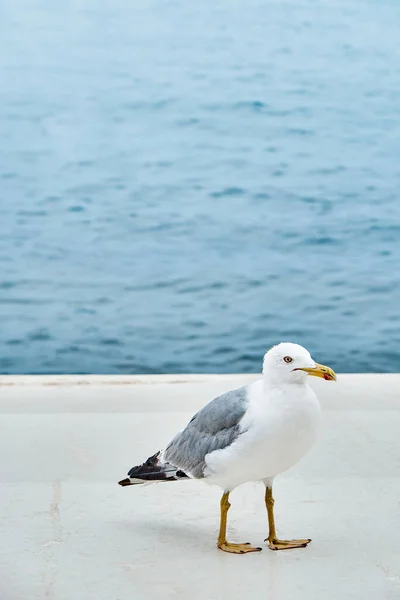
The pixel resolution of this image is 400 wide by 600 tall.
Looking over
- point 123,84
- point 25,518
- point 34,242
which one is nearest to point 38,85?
point 123,84

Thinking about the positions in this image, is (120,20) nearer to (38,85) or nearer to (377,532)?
(38,85)

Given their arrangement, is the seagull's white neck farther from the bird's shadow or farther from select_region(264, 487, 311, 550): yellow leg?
the bird's shadow

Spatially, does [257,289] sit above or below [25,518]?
above

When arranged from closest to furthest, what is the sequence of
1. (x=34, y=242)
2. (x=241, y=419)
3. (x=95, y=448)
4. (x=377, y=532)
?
(x=241, y=419), (x=377, y=532), (x=95, y=448), (x=34, y=242)

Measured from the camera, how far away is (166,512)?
94.0 inches

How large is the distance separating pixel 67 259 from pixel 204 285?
591 millimetres

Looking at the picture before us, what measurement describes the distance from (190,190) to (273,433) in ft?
9.63

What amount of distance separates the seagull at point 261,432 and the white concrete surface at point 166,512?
11 centimetres

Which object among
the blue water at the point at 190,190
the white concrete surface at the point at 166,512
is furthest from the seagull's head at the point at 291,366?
the blue water at the point at 190,190

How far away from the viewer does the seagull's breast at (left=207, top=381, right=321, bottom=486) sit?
2.00m

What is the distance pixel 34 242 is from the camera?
15.7ft

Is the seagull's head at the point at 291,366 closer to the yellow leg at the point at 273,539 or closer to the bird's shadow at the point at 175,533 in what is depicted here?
the yellow leg at the point at 273,539

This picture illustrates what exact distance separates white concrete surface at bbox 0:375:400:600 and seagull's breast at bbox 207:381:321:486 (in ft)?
0.60

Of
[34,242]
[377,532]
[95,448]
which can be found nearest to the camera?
[377,532]
